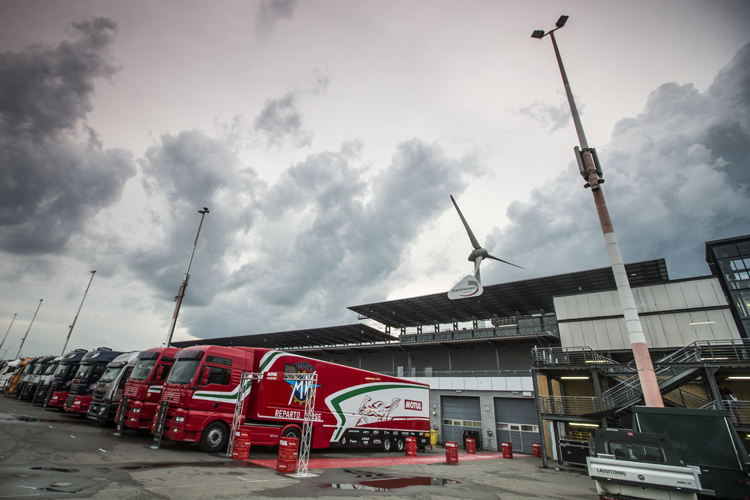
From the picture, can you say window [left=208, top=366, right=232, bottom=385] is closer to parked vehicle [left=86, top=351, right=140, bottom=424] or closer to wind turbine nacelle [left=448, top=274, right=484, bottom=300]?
parked vehicle [left=86, top=351, right=140, bottom=424]

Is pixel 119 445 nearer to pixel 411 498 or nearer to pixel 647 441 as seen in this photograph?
pixel 411 498

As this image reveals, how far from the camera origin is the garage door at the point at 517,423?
1091 inches

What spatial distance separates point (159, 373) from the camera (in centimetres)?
1483

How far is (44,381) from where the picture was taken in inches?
930

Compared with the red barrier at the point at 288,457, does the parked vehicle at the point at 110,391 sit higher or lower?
higher

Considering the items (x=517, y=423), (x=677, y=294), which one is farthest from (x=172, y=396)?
(x=677, y=294)

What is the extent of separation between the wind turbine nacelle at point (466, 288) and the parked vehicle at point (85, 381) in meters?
27.5

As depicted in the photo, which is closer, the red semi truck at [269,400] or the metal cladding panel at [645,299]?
the red semi truck at [269,400]

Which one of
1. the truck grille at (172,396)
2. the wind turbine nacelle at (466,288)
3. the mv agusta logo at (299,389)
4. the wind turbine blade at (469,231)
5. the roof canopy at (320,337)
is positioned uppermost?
the wind turbine blade at (469,231)

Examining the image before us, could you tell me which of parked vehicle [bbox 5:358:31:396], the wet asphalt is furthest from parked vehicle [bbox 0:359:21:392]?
the wet asphalt

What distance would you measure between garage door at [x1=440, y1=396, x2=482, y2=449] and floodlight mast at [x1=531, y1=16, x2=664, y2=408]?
17450 millimetres

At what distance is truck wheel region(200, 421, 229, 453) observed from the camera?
12.4m

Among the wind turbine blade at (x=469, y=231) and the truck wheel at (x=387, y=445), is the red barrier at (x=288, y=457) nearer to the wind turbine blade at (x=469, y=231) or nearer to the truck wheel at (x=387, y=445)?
the truck wheel at (x=387, y=445)

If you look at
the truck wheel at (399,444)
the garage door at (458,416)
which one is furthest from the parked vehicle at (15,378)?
the garage door at (458,416)
